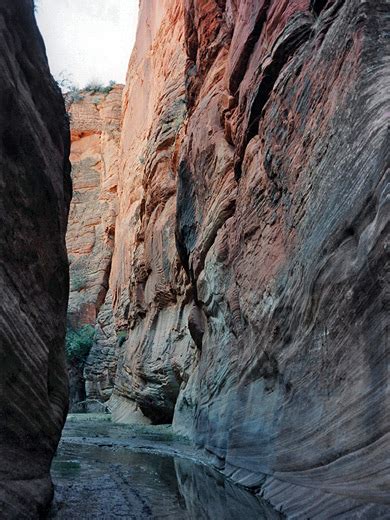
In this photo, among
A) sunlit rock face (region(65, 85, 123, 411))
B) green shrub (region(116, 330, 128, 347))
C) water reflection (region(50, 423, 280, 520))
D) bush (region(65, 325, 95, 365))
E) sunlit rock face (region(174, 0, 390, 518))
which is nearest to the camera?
sunlit rock face (region(174, 0, 390, 518))

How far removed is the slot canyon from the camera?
3582mm

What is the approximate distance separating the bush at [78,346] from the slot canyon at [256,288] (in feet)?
57.7

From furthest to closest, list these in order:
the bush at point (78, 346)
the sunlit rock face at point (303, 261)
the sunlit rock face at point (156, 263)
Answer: the bush at point (78, 346) → the sunlit rock face at point (156, 263) → the sunlit rock face at point (303, 261)

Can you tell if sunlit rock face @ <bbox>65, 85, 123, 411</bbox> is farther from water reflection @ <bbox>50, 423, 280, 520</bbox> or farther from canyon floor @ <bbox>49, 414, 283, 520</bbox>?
water reflection @ <bbox>50, 423, 280, 520</bbox>

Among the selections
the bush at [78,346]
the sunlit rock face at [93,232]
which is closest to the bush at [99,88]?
the sunlit rock face at [93,232]

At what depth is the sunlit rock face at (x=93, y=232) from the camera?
28109 millimetres

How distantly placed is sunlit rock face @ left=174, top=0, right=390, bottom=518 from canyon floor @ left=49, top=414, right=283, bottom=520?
1.32 feet

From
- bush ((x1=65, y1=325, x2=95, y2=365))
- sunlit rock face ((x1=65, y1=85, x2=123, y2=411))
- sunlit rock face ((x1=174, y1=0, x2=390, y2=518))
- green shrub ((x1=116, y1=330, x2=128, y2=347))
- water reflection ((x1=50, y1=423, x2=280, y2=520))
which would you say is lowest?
water reflection ((x1=50, y1=423, x2=280, y2=520))

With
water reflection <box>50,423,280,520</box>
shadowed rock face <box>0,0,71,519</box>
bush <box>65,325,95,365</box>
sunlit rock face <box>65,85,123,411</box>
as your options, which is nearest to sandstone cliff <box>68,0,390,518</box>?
water reflection <box>50,423,280,520</box>

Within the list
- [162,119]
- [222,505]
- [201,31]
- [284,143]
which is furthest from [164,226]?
[222,505]

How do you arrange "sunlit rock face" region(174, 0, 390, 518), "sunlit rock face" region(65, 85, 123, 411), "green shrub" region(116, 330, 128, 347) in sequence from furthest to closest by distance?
"sunlit rock face" region(65, 85, 123, 411)
"green shrub" region(116, 330, 128, 347)
"sunlit rock face" region(174, 0, 390, 518)

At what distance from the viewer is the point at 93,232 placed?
1474 inches

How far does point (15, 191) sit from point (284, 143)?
12.2 ft

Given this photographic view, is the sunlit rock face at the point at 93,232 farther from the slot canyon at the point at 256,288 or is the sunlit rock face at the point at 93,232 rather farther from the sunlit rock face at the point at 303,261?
the sunlit rock face at the point at 303,261
